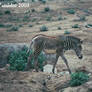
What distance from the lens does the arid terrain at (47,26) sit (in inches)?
376

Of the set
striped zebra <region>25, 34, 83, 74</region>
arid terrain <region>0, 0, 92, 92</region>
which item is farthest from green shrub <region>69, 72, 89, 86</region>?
striped zebra <region>25, 34, 83, 74</region>

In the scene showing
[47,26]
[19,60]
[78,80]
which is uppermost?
[78,80]

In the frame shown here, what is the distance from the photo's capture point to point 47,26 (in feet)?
85.1

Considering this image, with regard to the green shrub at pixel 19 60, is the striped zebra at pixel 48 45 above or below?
above

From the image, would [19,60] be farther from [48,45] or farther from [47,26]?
[47,26]

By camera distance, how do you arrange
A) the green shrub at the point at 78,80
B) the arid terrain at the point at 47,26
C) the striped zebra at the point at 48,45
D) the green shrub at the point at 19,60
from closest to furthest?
the green shrub at the point at 78,80
the arid terrain at the point at 47,26
the striped zebra at the point at 48,45
the green shrub at the point at 19,60

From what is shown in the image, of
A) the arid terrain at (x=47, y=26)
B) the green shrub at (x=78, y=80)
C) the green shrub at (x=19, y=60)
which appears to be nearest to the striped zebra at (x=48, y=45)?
the green shrub at (x=19, y=60)

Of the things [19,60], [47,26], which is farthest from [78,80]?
[47,26]

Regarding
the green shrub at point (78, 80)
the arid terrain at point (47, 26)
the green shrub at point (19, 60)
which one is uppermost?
the green shrub at point (78, 80)

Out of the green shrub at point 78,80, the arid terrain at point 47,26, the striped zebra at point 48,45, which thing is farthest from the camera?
the striped zebra at point 48,45

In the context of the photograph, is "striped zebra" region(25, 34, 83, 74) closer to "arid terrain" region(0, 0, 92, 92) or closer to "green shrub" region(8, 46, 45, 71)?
"green shrub" region(8, 46, 45, 71)

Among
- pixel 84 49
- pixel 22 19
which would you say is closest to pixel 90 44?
pixel 84 49

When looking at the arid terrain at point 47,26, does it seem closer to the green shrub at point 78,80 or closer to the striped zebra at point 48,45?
the green shrub at point 78,80

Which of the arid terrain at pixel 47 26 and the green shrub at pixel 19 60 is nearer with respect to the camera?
the arid terrain at pixel 47 26
